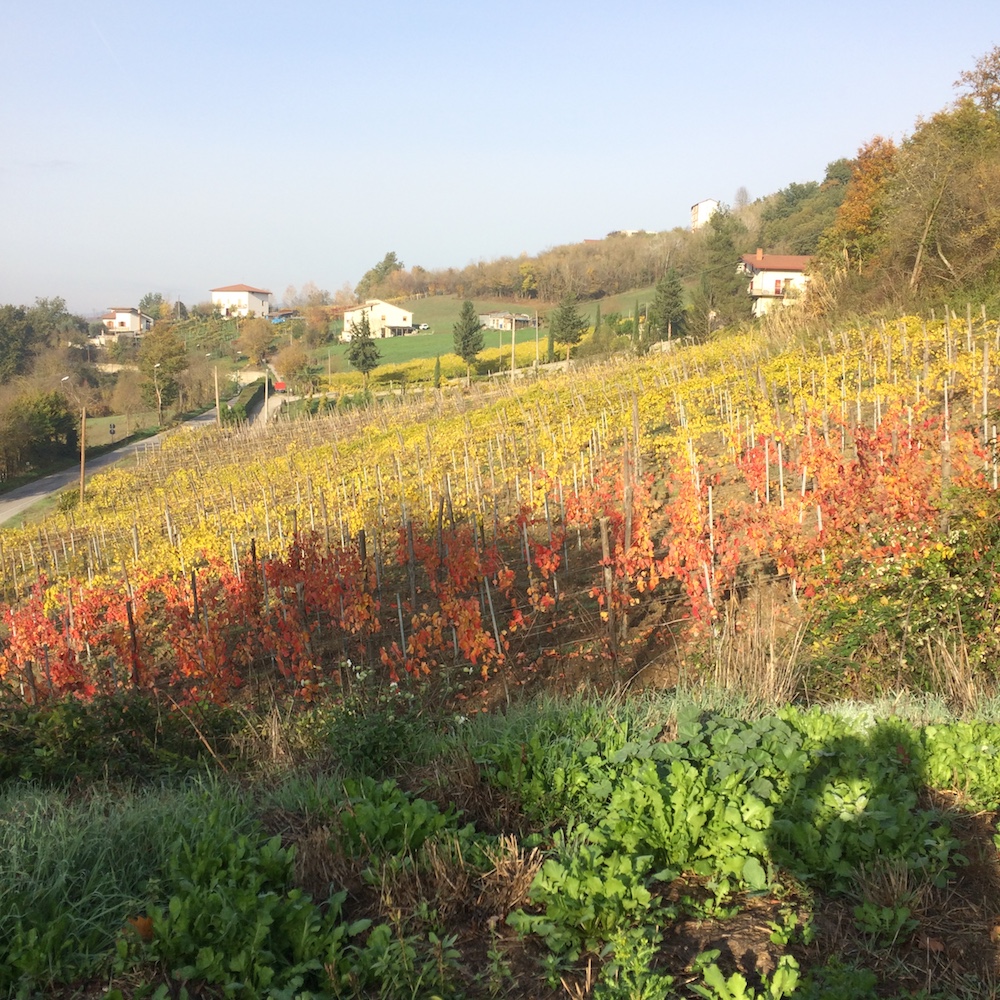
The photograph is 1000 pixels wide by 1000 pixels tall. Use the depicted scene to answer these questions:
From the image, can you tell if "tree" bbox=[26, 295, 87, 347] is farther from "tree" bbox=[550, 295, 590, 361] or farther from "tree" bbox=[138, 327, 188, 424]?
"tree" bbox=[550, 295, 590, 361]

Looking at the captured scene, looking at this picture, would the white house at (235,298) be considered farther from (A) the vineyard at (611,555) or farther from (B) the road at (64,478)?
(A) the vineyard at (611,555)

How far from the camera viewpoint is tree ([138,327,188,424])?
50844 mm

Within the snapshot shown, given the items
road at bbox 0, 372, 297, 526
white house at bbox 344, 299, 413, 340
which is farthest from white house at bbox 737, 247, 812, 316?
white house at bbox 344, 299, 413, 340

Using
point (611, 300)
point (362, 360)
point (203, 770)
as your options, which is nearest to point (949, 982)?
point (203, 770)

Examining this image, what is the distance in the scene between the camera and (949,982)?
238cm

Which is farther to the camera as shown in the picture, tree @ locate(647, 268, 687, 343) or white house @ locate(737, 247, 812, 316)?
white house @ locate(737, 247, 812, 316)

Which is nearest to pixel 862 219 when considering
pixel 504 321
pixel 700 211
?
pixel 504 321

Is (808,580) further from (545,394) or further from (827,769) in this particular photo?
(545,394)

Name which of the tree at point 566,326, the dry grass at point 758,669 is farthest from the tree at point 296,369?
the dry grass at point 758,669

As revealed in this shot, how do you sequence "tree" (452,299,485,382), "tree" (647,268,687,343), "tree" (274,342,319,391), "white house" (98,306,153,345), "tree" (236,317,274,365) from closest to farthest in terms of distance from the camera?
1. "tree" (647,268,687,343)
2. "tree" (452,299,485,382)
3. "tree" (274,342,319,391)
4. "tree" (236,317,274,365)
5. "white house" (98,306,153,345)

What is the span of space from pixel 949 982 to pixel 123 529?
76.3ft

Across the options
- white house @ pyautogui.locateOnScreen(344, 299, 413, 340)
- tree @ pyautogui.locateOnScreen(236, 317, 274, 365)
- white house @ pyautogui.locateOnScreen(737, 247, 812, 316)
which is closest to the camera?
Result: white house @ pyautogui.locateOnScreen(737, 247, 812, 316)

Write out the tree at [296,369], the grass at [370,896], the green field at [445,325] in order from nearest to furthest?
1. the grass at [370,896]
2. the tree at [296,369]
3. the green field at [445,325]

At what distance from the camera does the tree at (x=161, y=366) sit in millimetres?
50844
